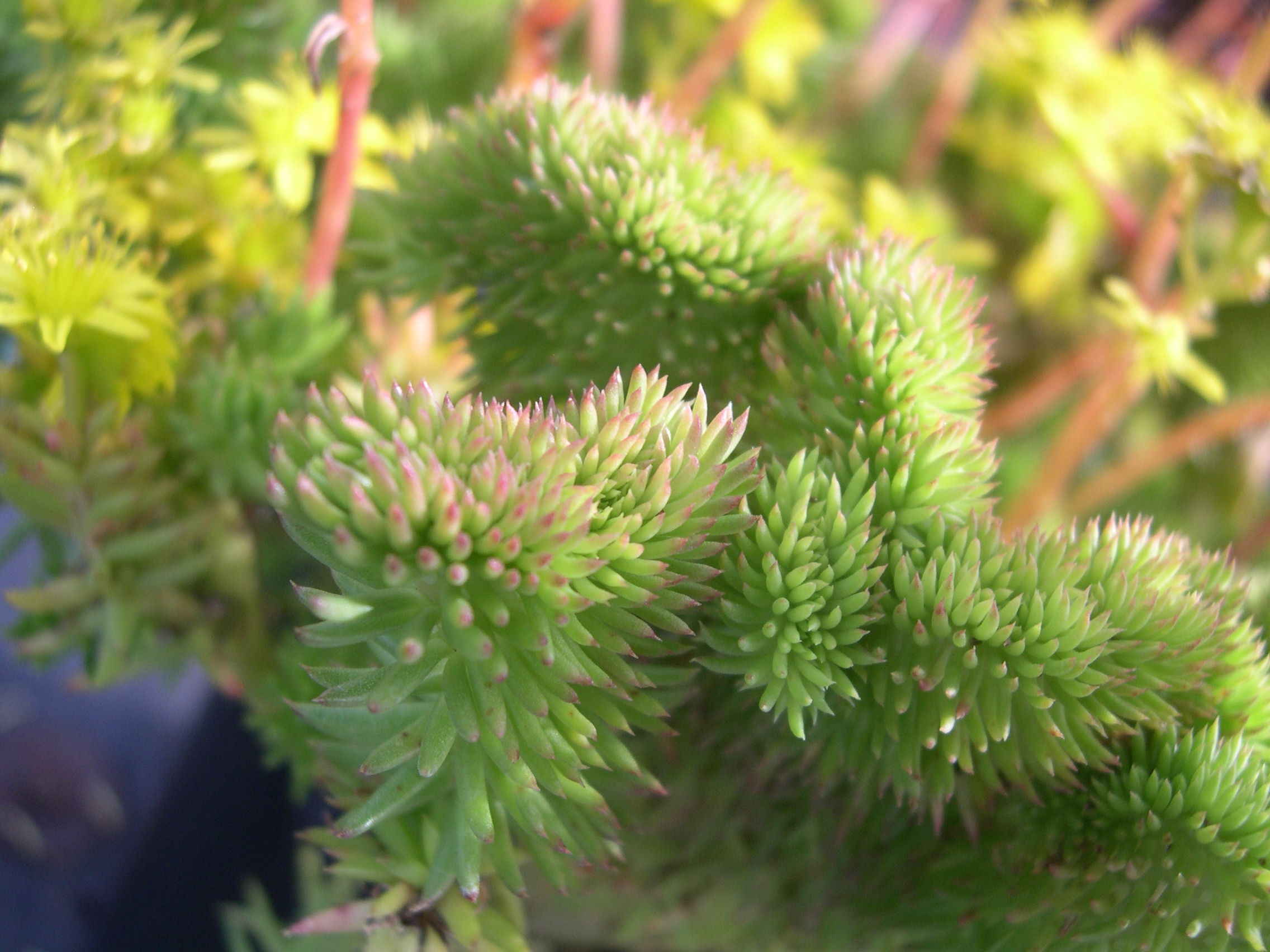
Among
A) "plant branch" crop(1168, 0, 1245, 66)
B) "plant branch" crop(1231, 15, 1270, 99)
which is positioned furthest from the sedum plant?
"plant branch" crop(1168, 0, 1245, 66)

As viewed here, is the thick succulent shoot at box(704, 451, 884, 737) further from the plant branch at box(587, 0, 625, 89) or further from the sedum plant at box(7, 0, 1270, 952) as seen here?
the plant branch at box(587, 0, 625, 89)

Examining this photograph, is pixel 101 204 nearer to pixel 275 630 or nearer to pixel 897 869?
pixel 275 630

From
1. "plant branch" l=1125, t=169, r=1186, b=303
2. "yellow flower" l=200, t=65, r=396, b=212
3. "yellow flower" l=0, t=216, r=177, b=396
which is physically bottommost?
"yellow flower" l=0, t=216, r=177, b=396

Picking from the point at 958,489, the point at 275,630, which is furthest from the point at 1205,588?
the point at 275,630

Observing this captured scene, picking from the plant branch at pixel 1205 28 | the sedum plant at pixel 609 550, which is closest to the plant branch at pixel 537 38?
the sedum plant at pixel 609 550

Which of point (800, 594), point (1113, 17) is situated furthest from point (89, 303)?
point (1113, 17)

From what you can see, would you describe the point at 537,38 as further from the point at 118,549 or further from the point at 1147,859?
the point at 1147,859
